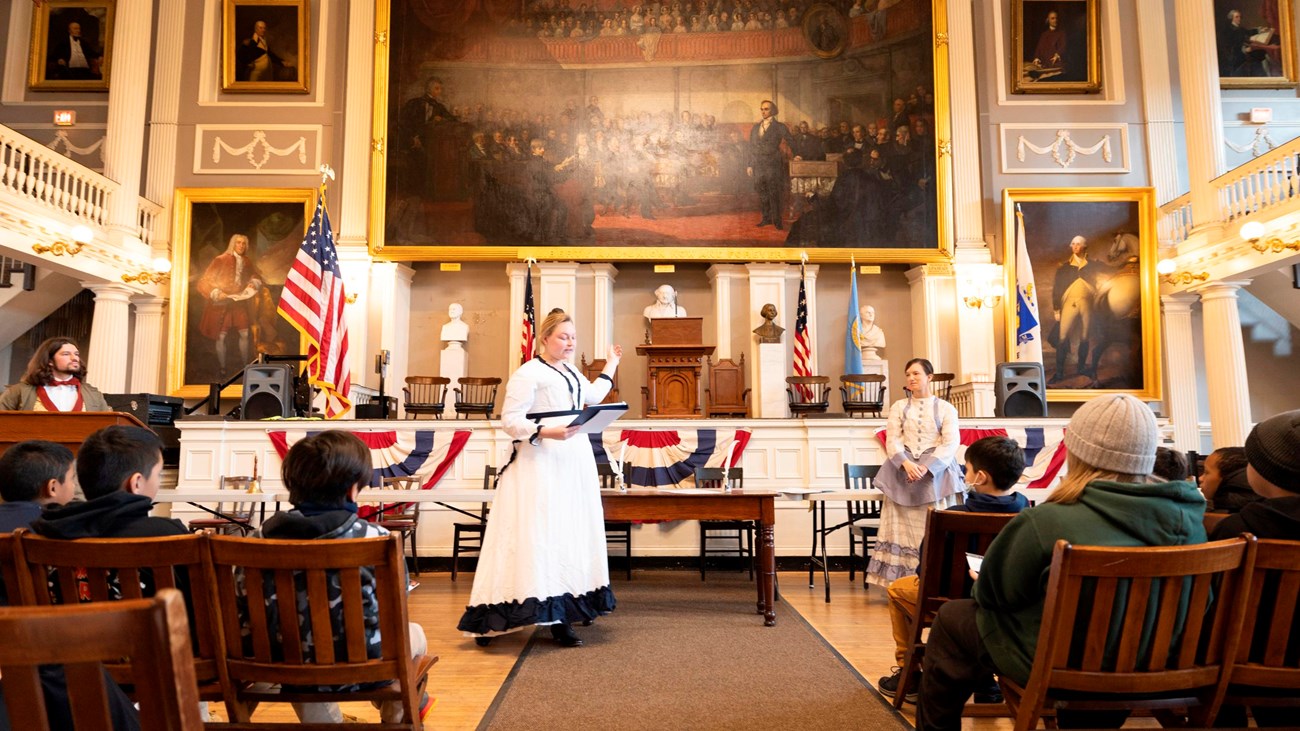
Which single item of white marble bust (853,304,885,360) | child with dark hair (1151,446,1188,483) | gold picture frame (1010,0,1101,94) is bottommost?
child with dark hair (1151,446,1188,483)

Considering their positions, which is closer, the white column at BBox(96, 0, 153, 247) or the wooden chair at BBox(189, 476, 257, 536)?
the wooden chair at BBox(189, 476, 257, 536)

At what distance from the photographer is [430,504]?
777 cm

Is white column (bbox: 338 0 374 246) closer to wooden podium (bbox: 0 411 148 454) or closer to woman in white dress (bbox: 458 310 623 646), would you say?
wooden podium (bbox: 0 411 148 454)

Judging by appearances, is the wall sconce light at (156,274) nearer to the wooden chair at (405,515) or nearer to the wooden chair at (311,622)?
the wooden chair at (405,515)

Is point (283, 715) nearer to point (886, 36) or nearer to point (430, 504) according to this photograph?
point (430, 504)

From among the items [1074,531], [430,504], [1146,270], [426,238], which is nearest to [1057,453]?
[1146,270]

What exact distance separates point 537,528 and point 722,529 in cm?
382

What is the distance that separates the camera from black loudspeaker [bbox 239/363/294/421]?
9.05 m

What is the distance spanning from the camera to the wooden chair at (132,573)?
6.35ft

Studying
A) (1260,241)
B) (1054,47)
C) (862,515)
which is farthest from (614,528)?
(1054,47)

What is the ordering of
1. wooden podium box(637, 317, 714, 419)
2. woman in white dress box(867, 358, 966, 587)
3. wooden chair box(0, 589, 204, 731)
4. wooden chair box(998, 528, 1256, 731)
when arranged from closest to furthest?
wooden chair box(0, 589, 204, 731), wooden chair box(998, 528, 1256, 731), woman in white dress box(867, 358, 966, 587), wooden podium box(637, 317, 714, 419)

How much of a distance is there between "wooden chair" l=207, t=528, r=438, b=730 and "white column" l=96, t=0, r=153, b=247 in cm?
1088

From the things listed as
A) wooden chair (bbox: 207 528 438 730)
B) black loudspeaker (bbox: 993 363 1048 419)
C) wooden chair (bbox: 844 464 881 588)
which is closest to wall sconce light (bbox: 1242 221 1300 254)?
black loudspeaker (bbox: 993 363 1048 419)

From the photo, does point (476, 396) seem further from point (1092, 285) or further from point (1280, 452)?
point (1280, 452)
